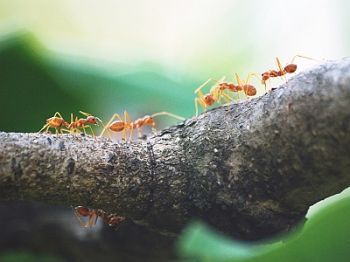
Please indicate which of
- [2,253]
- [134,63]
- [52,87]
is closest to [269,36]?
[134,63]

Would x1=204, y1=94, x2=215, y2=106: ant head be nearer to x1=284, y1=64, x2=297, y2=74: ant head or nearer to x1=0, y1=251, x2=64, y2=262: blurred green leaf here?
x1=284, y1=64, x2=297, y2=74: ant head

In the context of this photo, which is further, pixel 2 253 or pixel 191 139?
pixel 2 253

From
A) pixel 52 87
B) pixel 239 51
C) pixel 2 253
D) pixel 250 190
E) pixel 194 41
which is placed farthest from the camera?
pixel 194 41

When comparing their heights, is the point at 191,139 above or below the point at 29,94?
below

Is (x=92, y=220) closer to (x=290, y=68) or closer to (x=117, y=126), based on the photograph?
(x=117, y=126)

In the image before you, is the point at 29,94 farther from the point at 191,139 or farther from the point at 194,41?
the point at 194,41

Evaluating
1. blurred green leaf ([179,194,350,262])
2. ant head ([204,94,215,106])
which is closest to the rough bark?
blurred green leaf ([179,194,350,262])
